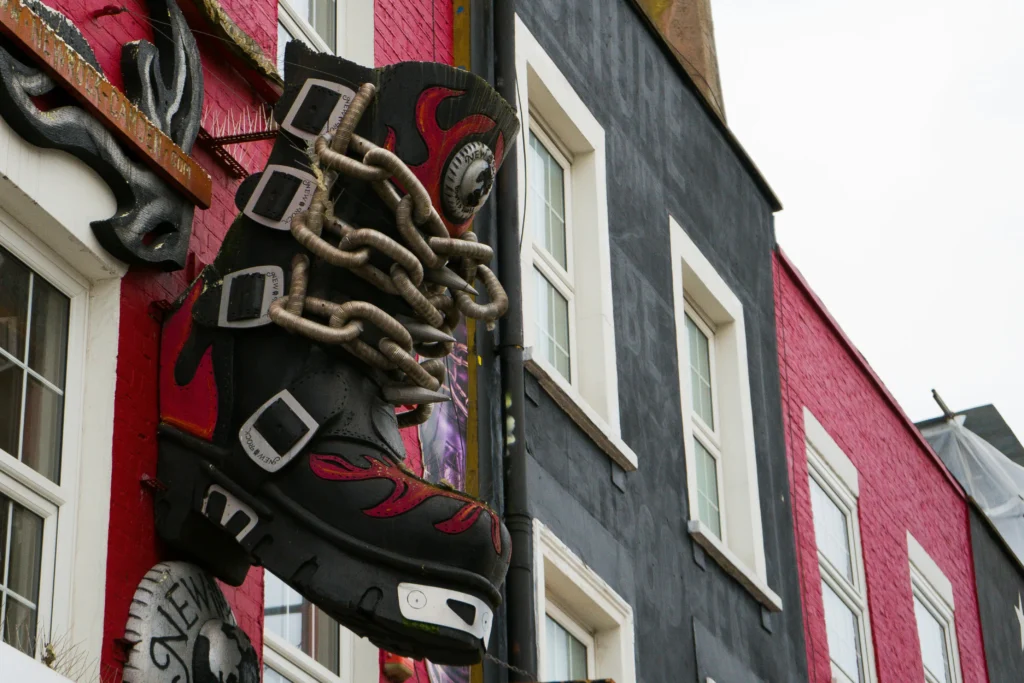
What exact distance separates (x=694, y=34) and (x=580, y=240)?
220 inches

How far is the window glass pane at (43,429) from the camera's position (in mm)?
7480

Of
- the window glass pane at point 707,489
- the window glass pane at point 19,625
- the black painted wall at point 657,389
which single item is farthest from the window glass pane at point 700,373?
the window glass pane at point 19,625

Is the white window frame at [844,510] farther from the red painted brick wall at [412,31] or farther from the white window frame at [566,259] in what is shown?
the red painted brick wall at [412,31]

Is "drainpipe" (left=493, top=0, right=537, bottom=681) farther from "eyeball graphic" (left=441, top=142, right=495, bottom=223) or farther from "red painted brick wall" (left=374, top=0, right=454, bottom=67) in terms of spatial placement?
"eyeball graphic" (left=441, top=142, right=495, bottom=223)

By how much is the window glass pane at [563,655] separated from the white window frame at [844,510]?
4888 millimetres

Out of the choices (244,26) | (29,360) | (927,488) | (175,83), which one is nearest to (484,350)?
(244,26)

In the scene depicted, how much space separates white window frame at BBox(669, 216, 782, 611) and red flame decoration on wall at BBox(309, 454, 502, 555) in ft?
21.1

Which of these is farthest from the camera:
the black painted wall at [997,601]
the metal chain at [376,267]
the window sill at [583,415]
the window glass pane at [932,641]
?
the black painted wall at [997,601]

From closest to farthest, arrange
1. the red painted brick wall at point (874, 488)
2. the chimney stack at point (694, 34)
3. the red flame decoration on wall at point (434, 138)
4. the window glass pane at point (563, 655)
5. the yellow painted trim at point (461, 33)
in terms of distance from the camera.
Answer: the red flame decoration on wall at point (434, 138) < the window glass pane at point (563, 655) < the yellow painted trim at point (461, 33) < the red painted brick wall at point (874, 488) < the chimney stack at point (694, 34)

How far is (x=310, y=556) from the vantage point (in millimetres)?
7656

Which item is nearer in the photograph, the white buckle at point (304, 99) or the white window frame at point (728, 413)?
the white buckle at point (304, 99)

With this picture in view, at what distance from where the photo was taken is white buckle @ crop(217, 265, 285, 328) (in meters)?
7.91

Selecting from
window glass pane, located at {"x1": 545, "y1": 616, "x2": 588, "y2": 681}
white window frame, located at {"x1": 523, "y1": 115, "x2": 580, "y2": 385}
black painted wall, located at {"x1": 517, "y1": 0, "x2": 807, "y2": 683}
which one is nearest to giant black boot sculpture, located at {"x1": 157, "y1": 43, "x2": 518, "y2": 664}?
black painted wall, located at {"x1": 517, "y1": 0, "x2": 807, "y2": 683}

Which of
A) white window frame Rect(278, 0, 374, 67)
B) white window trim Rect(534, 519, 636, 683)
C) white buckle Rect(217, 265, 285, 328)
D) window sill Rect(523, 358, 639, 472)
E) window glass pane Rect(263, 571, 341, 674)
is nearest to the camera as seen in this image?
white buckle Rect(217, 265, 285, 328)
